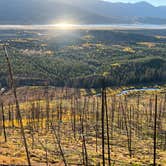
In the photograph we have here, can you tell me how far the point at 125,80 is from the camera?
148m

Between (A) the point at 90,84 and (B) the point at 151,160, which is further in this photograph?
(A) the point at 90,84

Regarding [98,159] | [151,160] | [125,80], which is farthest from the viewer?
[125,80]

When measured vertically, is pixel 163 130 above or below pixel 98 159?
below

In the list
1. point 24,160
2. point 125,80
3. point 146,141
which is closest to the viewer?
point 24,160

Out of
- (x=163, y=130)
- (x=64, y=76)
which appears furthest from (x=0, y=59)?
(x=163, y=130)

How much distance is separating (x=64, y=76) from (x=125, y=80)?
24.5 m

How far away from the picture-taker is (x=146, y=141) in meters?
62.9

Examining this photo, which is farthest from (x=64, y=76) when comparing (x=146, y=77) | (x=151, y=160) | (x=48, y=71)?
(x=151, y=160)

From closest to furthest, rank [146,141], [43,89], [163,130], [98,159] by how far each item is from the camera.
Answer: [98,159]
[146,141]
[163,130]
[43,89]

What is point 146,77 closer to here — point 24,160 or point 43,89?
point 43,89

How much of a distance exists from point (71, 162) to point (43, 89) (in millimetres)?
92565

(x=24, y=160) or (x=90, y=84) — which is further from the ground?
(x=24, y=160)

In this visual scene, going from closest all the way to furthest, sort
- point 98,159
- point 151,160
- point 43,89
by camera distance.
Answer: point 98,159 < point 151,160 < point 43,89

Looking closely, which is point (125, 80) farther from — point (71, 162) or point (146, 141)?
point (71, 162)
